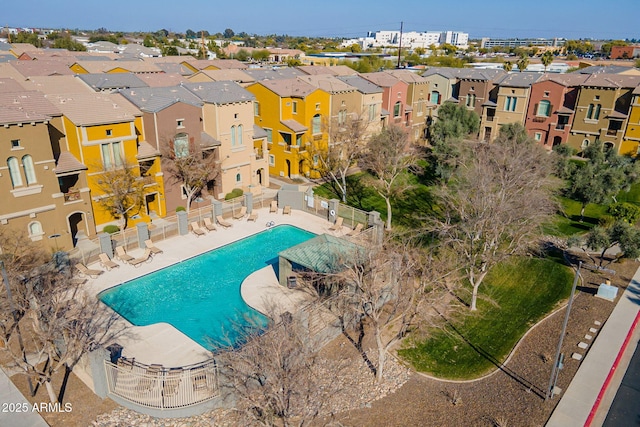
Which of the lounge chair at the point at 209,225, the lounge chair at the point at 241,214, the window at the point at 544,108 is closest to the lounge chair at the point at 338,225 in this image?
the lounge chair at the point at 241,214

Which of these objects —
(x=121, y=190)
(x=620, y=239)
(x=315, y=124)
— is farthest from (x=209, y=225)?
(x=620, y=239)

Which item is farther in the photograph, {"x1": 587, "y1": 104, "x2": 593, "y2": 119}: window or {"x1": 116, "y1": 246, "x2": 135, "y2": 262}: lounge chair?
{"x1": 587, "y1": 104, "x2": 593, "y2": 119}: window

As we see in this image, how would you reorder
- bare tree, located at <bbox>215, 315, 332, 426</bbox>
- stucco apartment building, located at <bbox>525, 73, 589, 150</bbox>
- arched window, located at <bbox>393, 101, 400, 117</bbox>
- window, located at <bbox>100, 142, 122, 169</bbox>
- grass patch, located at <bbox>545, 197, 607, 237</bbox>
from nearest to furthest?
1. bare tree, located at <bbox>215, 315, 332, 426</bbox>
2. window, located at <bbox>100, 142, 122, 169</bbox>
3. grass patch, located at <bbox>545, 197, 607, 237</bbox>
4. stucco apartment building, located at <bbox>525, 73, 589, 150</bbox>
5. arched window, located at <bbox>393, 101, 400, 117</bbox>

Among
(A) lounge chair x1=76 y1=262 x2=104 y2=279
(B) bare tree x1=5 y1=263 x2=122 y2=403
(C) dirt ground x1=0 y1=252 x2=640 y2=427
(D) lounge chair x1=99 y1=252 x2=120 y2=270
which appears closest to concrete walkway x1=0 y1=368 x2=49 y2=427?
(C) dirt ground x1=0 y1=252 x2=640 y2=427

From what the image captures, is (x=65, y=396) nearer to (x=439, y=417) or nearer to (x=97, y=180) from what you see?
(x=439, y=417)

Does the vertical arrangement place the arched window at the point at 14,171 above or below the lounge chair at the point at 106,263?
above

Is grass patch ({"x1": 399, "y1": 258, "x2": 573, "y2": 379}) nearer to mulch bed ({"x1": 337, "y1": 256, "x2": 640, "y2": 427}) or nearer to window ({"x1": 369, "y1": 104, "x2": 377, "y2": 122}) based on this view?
mulch bed ({"x1": 337, "y1": 256, "x2": 640, "y2": 427})

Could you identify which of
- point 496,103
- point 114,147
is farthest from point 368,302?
point 496,103

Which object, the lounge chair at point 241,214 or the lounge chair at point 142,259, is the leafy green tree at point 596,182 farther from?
the lounge chair at point 142,259
